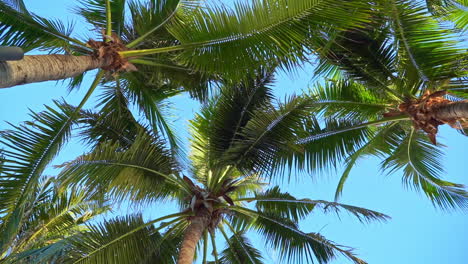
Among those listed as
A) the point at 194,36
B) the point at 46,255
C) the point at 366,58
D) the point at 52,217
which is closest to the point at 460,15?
the point at 366,58

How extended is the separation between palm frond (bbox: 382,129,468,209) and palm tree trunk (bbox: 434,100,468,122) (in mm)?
1774

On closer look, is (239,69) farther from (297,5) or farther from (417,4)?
(417,4)

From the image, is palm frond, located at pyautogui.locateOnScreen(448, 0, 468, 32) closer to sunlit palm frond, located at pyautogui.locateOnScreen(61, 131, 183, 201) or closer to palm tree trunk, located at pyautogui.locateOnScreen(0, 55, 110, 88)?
sunlit palm frond, located at pyautogui.locateOnScreen(61, 131, 183, 201)

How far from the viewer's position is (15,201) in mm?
6352

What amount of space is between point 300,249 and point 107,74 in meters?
4.24

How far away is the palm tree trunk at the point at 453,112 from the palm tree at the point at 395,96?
14 millimetres

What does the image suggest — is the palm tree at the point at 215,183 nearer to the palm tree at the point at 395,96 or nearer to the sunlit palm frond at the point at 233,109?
the sunlit palm frond at the point at 233,109

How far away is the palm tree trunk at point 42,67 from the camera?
15.8ft

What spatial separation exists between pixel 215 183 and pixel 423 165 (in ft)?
14.3

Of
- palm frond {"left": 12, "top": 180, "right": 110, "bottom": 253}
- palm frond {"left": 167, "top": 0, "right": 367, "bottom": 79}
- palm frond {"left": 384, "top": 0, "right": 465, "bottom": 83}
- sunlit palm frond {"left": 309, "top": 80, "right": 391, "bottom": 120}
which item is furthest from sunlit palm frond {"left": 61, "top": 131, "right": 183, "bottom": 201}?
palm frond {"left": 384, "top": 0, "right": 465, "bottom": 83}

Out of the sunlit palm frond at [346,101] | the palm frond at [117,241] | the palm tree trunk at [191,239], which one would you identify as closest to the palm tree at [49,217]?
the palm frond at [117,241]

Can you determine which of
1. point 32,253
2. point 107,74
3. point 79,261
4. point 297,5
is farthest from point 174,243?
point 297,5

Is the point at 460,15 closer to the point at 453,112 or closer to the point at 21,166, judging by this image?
the point at 453,112

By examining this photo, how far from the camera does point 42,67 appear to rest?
5430 millimetres
